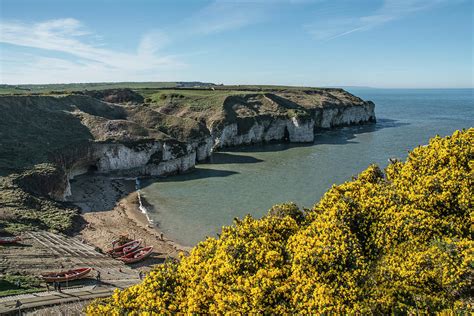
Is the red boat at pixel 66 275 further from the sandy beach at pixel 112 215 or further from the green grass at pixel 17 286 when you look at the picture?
the sandy beach at pixel 112 215

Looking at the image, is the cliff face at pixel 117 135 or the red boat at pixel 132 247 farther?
the cliff face at pixel 117 135

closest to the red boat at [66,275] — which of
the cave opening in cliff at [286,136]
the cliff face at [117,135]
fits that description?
the cliff face at [117,135]

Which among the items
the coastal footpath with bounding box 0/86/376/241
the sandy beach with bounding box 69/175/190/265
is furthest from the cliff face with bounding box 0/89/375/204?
the sandy beach with bounding box 69/175/190/265

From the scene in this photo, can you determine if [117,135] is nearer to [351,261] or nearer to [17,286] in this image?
[17,286]

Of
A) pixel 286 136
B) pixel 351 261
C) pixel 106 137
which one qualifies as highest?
pixel 106 137

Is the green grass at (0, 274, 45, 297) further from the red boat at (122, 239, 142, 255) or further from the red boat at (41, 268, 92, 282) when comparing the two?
Result: the red boat at (122, 239, 142, 255)

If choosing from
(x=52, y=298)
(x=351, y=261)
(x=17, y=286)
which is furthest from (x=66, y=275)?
(x=351, y=261)
